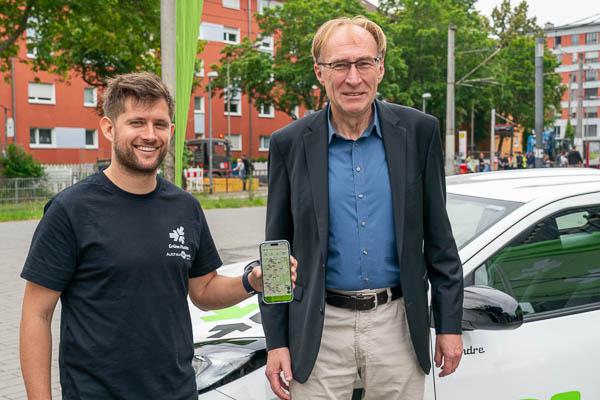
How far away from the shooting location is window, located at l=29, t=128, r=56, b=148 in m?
39.2

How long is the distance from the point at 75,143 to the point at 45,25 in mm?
19461

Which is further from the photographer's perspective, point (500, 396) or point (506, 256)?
point (506, 256)

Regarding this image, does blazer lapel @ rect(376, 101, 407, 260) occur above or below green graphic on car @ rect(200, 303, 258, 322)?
above

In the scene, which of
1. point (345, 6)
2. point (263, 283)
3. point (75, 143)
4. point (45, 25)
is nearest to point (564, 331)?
point (263, 283)

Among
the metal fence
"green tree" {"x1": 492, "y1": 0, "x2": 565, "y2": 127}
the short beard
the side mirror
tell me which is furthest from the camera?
"green tree" {"x1": 492, "y1": 0, "x2": 565, "y2": 127}

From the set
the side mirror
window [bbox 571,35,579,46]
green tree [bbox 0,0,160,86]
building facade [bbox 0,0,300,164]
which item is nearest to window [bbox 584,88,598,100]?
window [bbox 571,35,579,46]

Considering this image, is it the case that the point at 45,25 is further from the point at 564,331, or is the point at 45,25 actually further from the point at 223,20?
the point at 223,20

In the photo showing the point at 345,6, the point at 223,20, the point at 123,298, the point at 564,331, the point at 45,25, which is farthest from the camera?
the point at 223,20

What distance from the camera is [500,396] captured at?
2699 mm

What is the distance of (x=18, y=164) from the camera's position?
2406cm

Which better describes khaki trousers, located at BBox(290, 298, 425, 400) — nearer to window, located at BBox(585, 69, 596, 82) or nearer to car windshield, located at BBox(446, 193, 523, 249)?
car windshield, located at BBox(446, 193, 523, 249)

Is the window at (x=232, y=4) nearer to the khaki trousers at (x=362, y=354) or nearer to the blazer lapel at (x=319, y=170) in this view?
the blazer lapel at (x=319, y=170)

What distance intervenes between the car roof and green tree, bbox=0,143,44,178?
73.4ft

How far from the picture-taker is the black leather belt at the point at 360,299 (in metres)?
2.40
